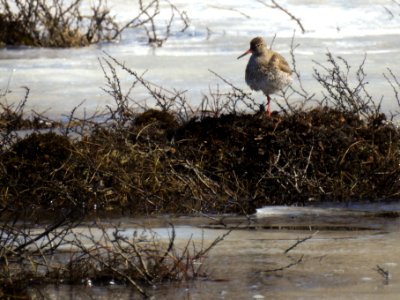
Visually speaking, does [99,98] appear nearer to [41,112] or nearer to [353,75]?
[41,112]

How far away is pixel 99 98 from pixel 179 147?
3.45 m

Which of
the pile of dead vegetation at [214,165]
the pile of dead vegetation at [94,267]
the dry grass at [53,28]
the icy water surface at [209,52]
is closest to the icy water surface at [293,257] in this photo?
the pile of dead vegetation at [94,267]

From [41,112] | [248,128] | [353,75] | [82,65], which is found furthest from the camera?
[82,65]

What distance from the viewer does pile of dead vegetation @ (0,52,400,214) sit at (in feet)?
26.3

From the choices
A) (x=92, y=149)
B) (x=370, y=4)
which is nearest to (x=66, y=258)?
(x=92, y=149)

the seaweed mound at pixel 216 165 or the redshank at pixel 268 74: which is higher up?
the redshank at pixel 268 74

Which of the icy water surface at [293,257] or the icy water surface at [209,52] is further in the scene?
the icy water surface at [209,52]

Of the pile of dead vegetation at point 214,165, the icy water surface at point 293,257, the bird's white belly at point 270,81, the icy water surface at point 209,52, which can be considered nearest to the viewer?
the icy water surface at point 293,257

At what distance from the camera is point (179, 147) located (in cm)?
870

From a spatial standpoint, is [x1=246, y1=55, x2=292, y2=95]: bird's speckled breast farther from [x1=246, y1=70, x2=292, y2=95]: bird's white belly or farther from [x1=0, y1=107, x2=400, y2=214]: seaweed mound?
[x1=0, y1=107, x2=400, y2=214]: seaweed mound

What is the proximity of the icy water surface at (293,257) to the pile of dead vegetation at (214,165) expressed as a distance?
0.24 metres

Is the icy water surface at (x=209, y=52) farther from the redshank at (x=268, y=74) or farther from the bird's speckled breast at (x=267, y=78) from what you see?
the bird's speckled breast at (x=267, y=78)

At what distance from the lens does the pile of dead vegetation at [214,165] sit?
26.3 feet

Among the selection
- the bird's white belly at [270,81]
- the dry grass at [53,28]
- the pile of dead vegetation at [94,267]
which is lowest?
the pile of dead vegetation at [94,267]
